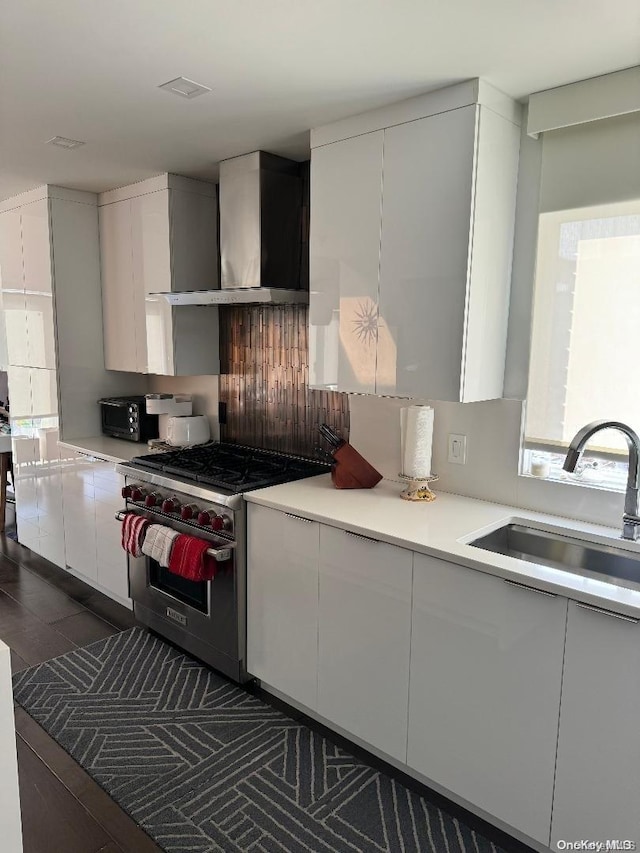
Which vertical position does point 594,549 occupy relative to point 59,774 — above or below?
above

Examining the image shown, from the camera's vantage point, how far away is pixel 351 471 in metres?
2.62

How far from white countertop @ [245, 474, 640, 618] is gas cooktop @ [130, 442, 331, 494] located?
0.10m

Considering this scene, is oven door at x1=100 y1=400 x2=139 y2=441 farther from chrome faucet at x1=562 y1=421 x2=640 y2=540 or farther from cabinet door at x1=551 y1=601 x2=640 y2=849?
cabinet door at x1=551 y1=601 x2=640 y2=849

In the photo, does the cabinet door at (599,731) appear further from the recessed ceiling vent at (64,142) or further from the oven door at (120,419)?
the oven door at (120,419)

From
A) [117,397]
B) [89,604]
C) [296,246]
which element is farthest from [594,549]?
[117,397]

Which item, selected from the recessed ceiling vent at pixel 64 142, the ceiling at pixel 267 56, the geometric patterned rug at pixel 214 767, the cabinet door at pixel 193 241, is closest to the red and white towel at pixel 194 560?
the geometric patterned rug at pixel 214 767

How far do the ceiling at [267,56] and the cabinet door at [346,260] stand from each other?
0.18m

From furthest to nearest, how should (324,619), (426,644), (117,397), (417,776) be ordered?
(117,397), (324,619), (417,776), (426,644)

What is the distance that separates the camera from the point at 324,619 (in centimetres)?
231

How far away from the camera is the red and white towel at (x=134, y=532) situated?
2.91 metres

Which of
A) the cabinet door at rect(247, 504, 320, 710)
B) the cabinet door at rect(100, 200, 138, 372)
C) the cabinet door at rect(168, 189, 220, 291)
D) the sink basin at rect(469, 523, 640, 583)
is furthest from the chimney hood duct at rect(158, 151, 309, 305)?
the sink basin at rect(469, 523, 640, 583)

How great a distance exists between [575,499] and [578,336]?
2.00ft

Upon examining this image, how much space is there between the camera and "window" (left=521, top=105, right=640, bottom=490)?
6.91 feet

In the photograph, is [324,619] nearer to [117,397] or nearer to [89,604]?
[89,604]
